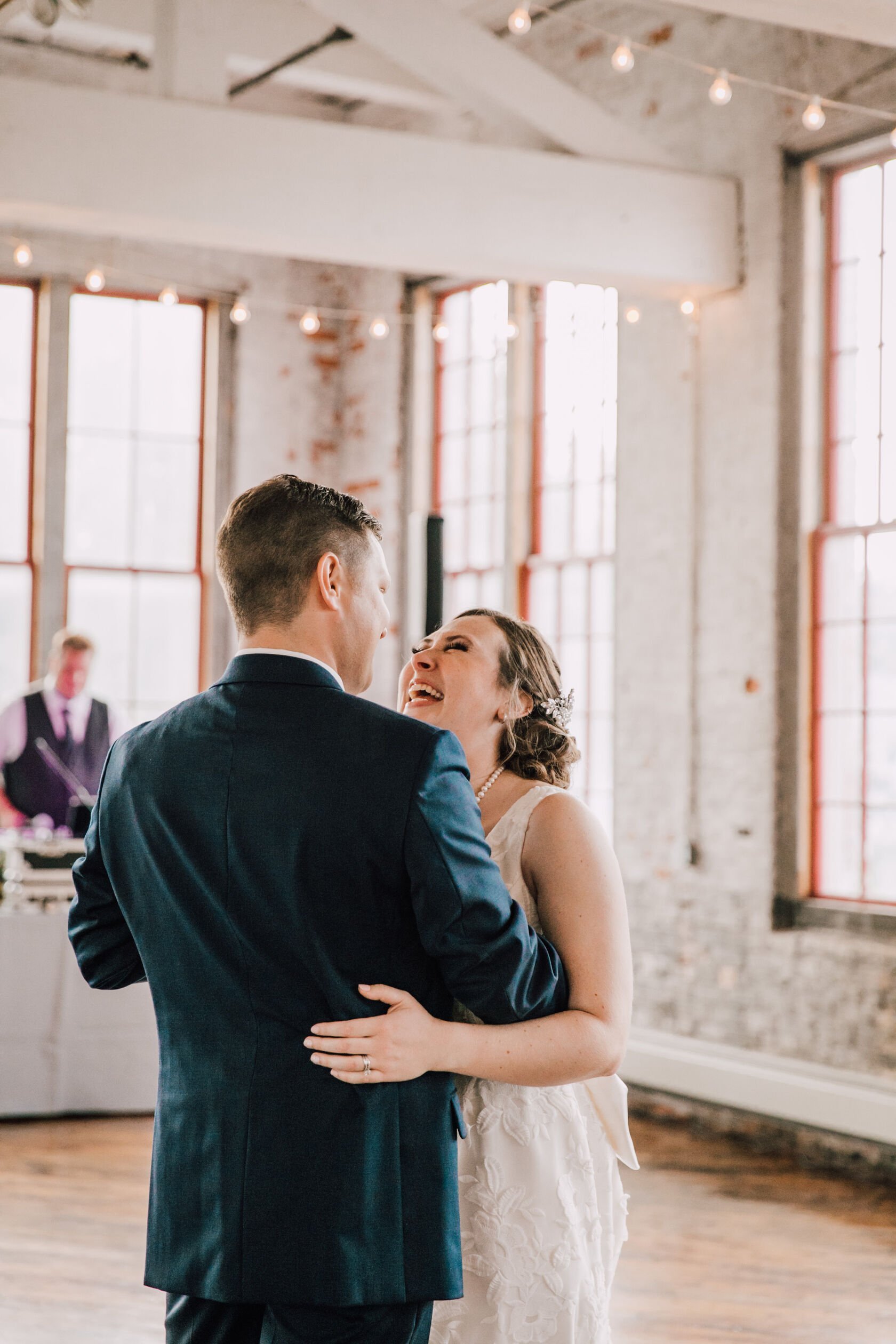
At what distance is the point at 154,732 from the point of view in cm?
182

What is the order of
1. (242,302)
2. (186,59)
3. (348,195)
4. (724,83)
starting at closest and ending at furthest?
(724,83) < (186,59) < (348,195) < (242,302)

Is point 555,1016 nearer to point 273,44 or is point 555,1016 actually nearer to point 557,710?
→ point 557,710

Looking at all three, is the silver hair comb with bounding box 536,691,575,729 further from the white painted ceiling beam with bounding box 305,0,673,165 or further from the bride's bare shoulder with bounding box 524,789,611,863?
the white painted ceiling beam with bounding box 305,0,673,165

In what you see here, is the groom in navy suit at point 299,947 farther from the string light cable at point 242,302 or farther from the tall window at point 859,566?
the string light cable at point 242,302

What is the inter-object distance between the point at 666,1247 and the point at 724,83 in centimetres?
380

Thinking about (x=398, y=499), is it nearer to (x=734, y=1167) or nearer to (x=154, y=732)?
(x=734, y=1167)

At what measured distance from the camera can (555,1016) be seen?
1.94 metres

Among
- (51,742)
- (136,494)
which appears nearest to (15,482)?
(136,494)

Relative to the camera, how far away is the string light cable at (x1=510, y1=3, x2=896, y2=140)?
514cm

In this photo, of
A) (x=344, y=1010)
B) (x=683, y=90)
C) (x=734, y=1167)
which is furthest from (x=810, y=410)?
(x=344, y=1010)

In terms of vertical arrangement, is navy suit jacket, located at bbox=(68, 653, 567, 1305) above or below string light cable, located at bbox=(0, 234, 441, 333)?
below

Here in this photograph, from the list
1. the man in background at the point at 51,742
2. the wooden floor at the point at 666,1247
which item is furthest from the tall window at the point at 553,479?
the wooden floor at the point at 666,1247

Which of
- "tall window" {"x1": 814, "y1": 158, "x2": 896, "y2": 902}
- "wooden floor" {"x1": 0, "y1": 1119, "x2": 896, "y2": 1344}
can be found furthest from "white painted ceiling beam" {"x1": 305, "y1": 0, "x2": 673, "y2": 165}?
"wooden floor" {"x1": 0, "y1": 1119, "x2": 896, "y2": 1344}

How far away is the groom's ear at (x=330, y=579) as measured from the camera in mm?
1790
